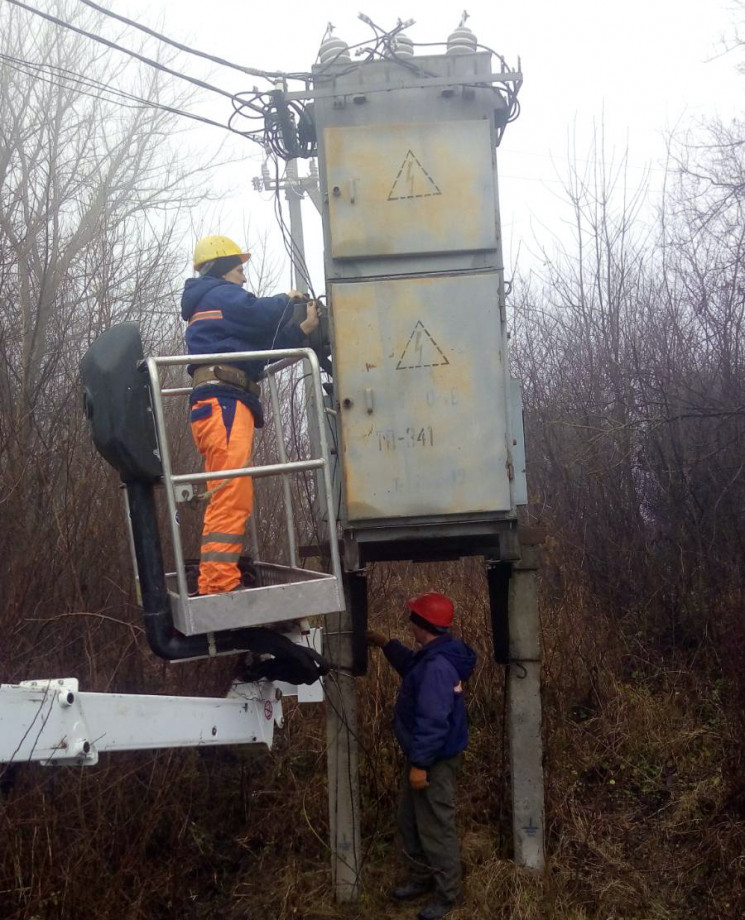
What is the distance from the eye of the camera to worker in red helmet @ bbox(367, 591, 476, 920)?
4.84 meters

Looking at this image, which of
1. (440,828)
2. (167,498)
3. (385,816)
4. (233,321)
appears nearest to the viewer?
(167,498)

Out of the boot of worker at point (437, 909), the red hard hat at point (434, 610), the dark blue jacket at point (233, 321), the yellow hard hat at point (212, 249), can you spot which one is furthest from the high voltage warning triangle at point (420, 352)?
the boot of worker at point (437, 909)

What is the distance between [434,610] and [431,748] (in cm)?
75

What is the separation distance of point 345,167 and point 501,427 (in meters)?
1.54

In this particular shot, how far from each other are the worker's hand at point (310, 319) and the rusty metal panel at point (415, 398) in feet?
0.33

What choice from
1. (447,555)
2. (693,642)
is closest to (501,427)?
(447,555)

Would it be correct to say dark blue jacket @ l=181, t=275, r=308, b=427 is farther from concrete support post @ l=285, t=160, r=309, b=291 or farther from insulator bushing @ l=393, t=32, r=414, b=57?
concrete support post @ l=285, t=160, r=309, b=291

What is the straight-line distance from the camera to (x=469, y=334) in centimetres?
452

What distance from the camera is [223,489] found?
387 centimetres

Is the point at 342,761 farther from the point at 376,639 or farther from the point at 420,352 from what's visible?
the point at 420,352

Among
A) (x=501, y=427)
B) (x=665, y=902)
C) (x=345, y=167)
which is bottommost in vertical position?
(x=665, y=902)

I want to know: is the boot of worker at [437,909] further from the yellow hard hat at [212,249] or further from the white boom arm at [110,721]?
the yellow hard hat at [212,249]

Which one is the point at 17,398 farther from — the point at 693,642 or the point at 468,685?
the point at 693,642

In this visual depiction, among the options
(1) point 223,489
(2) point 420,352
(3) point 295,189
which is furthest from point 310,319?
(3) point 295,189
